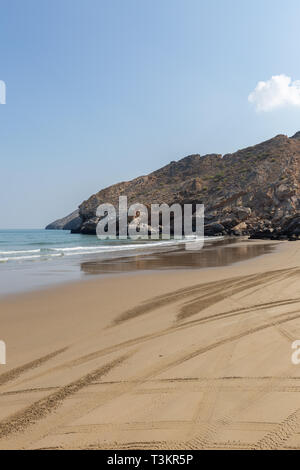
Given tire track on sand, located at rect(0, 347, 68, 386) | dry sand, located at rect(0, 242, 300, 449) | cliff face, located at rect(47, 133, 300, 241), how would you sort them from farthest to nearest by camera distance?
cliff face, located at rect(47, 133, 300, 241) → tire track on sand, located at rect(0, 347, 68, 386) → dry sand, located at rect(0, 242, 300, 449)

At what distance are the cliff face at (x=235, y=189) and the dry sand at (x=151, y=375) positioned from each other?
38554 mm

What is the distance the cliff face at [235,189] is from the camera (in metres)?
57.6

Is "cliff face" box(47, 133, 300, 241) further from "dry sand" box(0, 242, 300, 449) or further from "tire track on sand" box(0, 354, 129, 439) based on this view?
"tire track on sand" box(0, 354, 129, 439)

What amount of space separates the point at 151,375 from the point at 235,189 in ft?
231

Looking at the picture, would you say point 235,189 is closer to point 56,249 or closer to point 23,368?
point 56,249

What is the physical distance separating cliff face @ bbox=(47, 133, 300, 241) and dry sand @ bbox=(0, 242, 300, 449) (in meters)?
38.6

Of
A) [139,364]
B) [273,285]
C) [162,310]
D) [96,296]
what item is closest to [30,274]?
[96,296]

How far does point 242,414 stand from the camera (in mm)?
2668

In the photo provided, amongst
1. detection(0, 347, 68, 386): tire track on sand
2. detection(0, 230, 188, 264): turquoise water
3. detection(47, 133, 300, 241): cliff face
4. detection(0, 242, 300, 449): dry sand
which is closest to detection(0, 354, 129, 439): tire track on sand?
detection(0, 242, 300, 449): dry sand

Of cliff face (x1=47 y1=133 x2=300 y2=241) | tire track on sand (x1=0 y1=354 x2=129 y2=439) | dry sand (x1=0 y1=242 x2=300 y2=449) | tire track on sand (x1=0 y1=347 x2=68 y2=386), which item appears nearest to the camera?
dry sand (x1=0 y1=242 x2=300 y2=449)

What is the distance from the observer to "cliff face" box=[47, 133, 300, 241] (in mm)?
57594

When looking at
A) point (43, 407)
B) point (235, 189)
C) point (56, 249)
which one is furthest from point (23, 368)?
point (235, 189)
